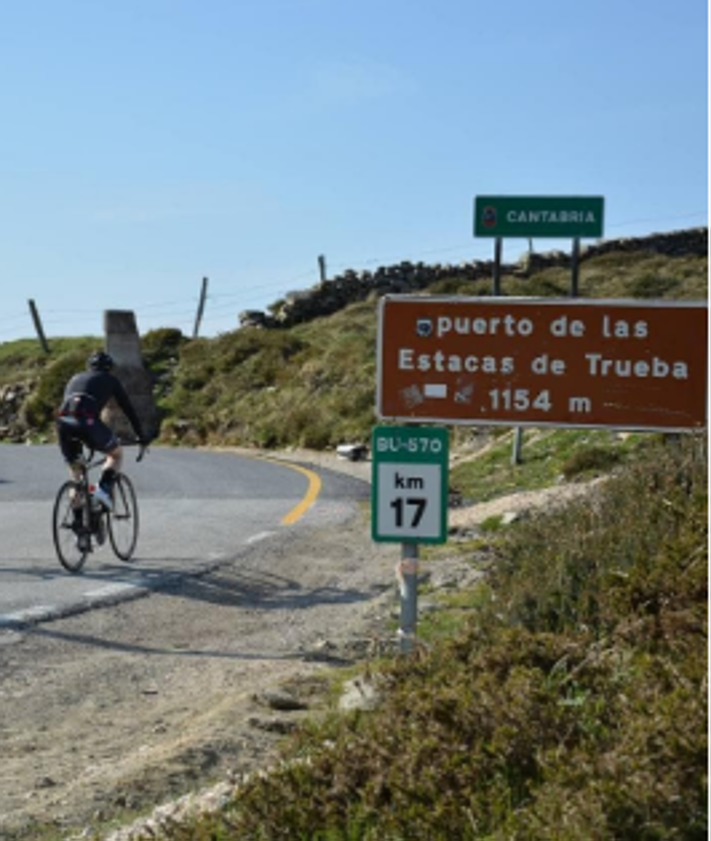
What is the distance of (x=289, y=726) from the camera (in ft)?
23.1

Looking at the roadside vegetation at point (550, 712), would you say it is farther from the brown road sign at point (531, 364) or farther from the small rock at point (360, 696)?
the brown road sign at point (531, 364)

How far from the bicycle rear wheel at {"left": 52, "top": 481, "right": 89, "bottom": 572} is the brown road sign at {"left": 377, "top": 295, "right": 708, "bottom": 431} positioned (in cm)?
521

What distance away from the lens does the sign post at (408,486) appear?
776 cm

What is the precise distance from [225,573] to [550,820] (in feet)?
28.3

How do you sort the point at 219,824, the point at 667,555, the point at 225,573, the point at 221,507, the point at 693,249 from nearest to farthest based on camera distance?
the point at 219,824
the point at 667,555
the point at 225,573
the point at 221,507
the point at 693,249

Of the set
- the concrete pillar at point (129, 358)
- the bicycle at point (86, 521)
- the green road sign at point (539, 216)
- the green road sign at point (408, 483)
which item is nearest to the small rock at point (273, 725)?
the green road sign at point (408, 483)

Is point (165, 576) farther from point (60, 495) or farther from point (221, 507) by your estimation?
point (221, 507)

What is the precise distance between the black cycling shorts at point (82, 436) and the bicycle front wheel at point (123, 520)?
1.31 feet

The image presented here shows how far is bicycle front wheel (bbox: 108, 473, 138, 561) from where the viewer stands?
13117mm

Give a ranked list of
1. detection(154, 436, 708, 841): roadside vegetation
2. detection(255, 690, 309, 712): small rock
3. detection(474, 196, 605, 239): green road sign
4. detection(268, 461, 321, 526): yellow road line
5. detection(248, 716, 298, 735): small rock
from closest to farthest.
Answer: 1. detection(154, 436, 708, 841): roadside vegetation
2. detection(248, 716, 298, 735): small rock
3. detection(255, 690, 309, 712): small rock
4. detection(268, 461, 321, 526): yellow road line
5. detection(474, 196, 605, 239): green road sign

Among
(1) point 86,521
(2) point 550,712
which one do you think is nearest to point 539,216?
(1) point 86,521

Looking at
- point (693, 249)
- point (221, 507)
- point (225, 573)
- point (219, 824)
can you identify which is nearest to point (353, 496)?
point (221, 507)

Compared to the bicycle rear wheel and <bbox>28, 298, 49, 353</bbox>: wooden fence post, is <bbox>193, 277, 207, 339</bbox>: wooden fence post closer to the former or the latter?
<bbox>28, 298, 49, 353</bbox>: wooden fence post

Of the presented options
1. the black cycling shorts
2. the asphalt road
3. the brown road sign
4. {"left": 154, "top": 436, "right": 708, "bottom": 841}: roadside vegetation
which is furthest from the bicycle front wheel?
{"left": 154, "top": 436, "right": 708, "bottom": 841}: roadside vegetation
